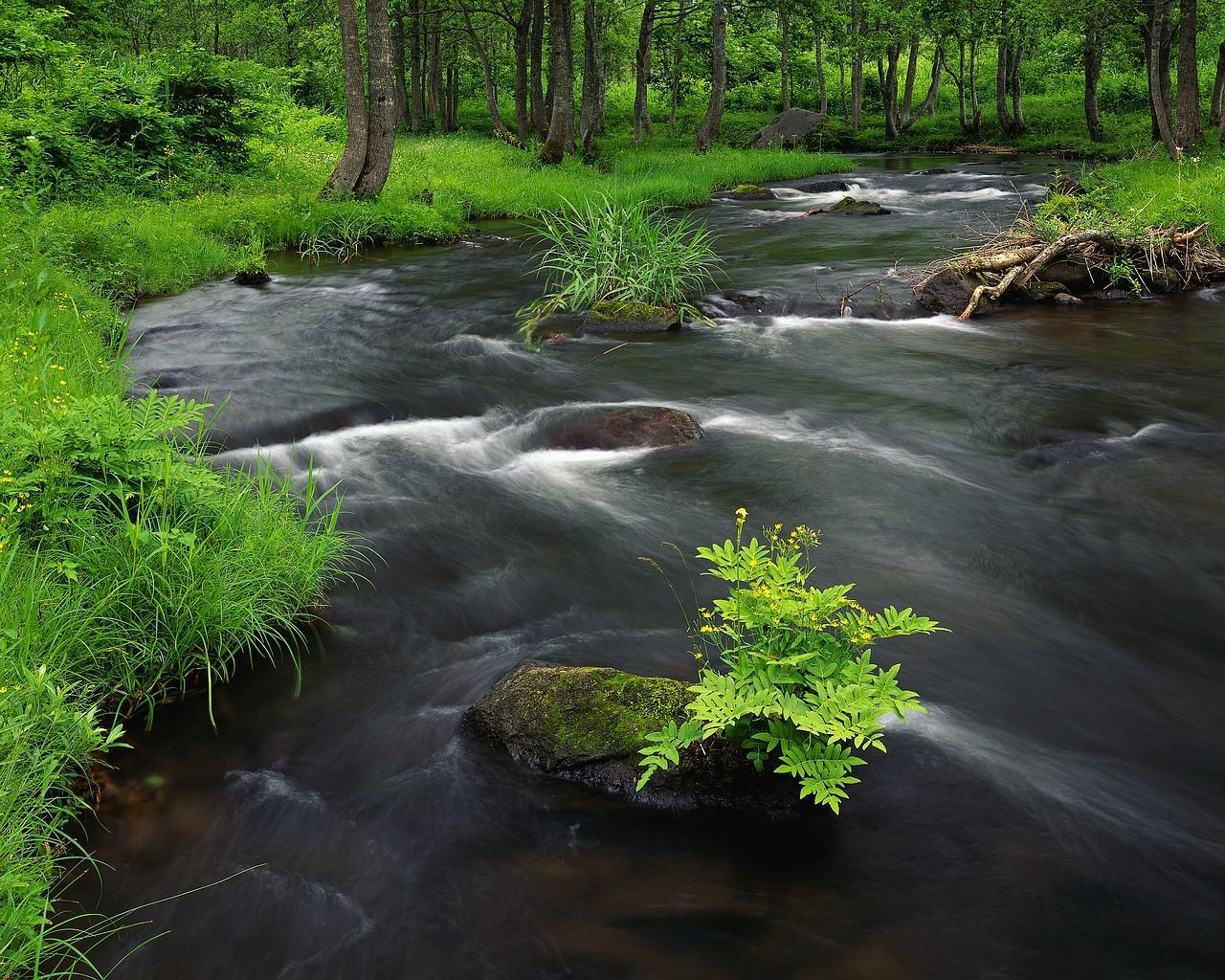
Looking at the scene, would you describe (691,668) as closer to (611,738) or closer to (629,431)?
(611,738)

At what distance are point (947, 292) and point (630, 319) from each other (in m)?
4.05

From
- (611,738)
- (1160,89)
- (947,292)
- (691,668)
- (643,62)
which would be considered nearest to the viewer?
(611,738)

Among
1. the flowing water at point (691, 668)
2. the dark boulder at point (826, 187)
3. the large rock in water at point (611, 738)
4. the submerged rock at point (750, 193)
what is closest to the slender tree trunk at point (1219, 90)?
the dark boulder at point (826, 187)

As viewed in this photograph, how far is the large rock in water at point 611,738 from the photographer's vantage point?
3.39 meters

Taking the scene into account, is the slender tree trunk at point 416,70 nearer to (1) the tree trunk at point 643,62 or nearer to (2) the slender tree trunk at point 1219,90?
(1) the tree trunk at point 643,62

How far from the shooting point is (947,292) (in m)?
11.5

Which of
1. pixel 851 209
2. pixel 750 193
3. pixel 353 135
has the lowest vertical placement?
pixel 851 209

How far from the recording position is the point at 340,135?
2788 centimetres

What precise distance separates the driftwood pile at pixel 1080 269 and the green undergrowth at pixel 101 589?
9.32 meters

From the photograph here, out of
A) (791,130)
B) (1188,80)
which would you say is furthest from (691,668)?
(791,130)

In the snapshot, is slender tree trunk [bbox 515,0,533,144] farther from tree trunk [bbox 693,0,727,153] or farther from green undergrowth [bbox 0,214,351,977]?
green undergrowth [bbox 0,214,351,977]

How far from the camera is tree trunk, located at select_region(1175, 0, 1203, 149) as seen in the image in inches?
711

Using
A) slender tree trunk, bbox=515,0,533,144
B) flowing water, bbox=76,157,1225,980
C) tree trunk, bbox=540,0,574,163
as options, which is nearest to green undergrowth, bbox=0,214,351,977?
flowing water, bbox=76,157,1225,980

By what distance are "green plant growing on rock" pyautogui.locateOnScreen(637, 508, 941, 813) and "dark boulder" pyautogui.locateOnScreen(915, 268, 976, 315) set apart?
30.1ft
